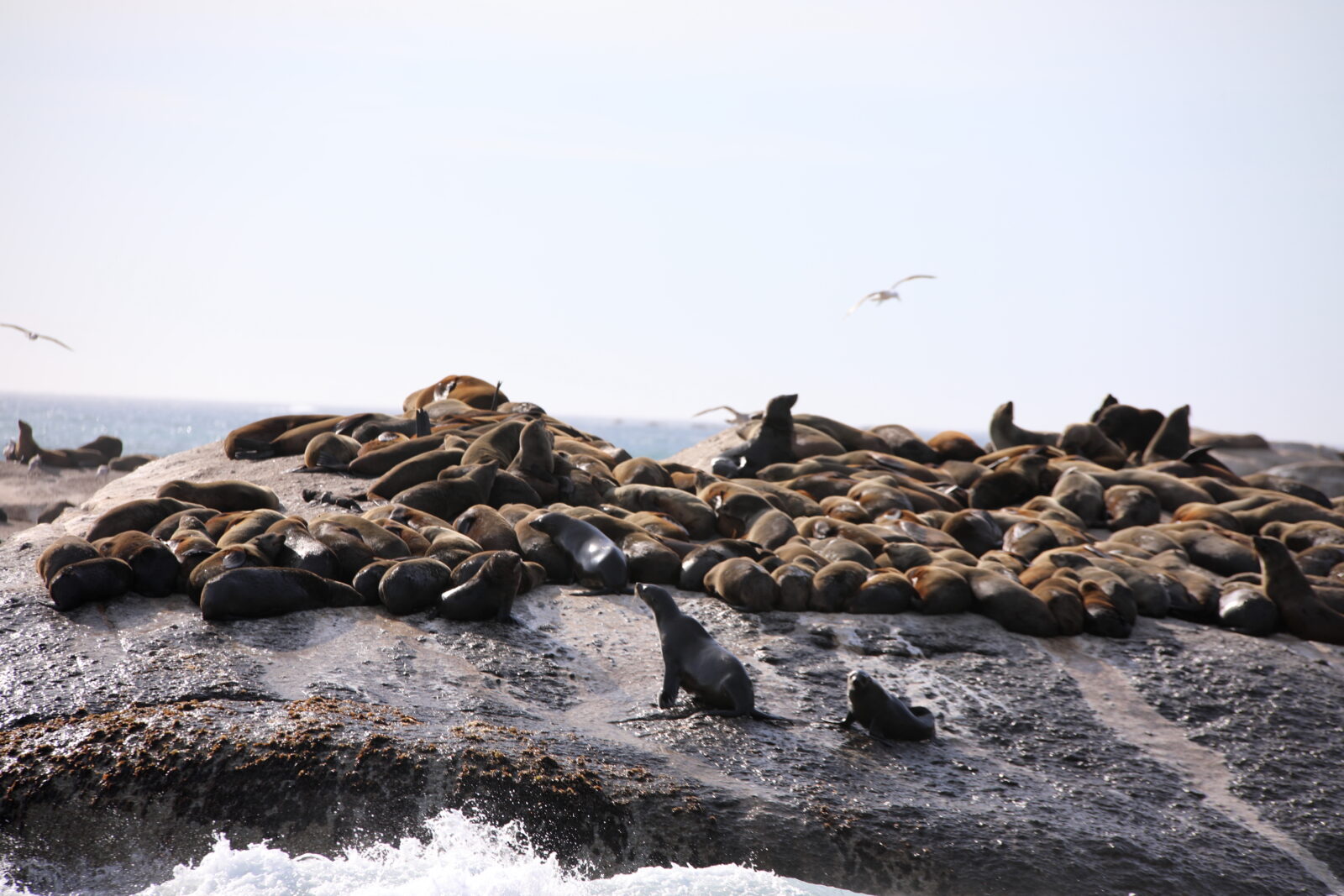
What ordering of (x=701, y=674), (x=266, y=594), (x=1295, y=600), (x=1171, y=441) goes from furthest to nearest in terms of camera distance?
(x=1171, y=441) → (x=1295, y=600) → (x=266, y=594) → (x=701, y=674)

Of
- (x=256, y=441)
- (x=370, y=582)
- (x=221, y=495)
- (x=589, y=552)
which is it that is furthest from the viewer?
(x=256, y=441)

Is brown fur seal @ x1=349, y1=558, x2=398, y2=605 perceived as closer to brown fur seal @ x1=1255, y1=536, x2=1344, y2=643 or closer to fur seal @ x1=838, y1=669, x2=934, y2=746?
fur seal @ x1=838, y1=669, x2=934, y2=746

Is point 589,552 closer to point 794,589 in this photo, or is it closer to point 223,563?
point 794,589

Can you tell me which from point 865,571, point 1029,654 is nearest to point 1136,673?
point 1029,654

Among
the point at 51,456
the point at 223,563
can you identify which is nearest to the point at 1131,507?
the point at 223,563

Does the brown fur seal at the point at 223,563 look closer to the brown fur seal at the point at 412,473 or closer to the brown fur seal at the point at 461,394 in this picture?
the brown fur seal at the point at 412,473

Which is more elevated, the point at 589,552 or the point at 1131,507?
the point at 1131,507

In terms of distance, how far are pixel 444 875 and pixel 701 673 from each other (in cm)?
187

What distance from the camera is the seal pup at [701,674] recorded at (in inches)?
217

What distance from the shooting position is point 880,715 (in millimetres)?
5441

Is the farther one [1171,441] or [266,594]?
[1171,441]

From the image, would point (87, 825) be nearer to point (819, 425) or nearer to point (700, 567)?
point (700, 567)

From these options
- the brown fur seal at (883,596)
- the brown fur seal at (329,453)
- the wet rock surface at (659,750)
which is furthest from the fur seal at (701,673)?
the brown fur seal at (329,453)

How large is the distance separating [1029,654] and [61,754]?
5.39 meters
